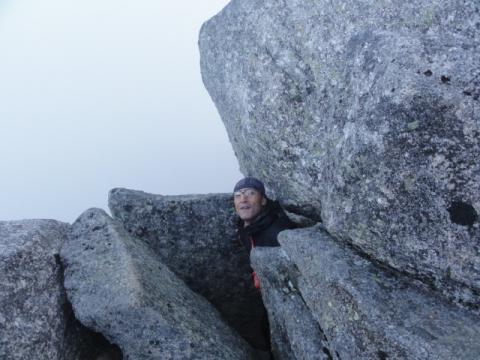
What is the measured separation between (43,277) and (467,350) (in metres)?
4.27

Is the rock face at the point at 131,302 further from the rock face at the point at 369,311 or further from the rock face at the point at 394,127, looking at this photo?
the rock face at the point at 394,127

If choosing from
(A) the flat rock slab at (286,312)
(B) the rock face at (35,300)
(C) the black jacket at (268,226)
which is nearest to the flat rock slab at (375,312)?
(A) the flat rock slab at (286,312)

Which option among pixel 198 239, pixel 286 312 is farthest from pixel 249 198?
pixel 286 312

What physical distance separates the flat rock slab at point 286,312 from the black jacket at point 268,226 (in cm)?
81

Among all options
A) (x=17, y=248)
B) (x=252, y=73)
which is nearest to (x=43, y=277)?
(x=17, y=248)

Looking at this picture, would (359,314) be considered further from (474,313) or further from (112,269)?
(112,269)

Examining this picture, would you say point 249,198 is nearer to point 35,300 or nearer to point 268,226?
point 268,226

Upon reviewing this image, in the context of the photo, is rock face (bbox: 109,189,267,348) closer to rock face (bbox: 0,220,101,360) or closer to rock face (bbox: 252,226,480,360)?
rock face (bbox: 0,220,101,360)

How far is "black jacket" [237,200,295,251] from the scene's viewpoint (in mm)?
6883

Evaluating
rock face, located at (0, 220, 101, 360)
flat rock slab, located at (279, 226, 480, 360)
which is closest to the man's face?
flat rock slab, located at (279, 226, 480, 360)

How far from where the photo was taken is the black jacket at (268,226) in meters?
6.88

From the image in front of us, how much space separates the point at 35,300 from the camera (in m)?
4.74

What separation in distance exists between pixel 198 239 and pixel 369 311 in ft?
13.8

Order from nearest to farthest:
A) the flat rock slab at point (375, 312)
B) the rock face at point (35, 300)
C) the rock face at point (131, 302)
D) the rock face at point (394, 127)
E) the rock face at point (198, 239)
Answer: the flat rock slab at point (375, 312), the rock face at point (394, 127), the rock face at point (35, 300), the rock face at point (131, 302), the rock face at point (198, 239)
